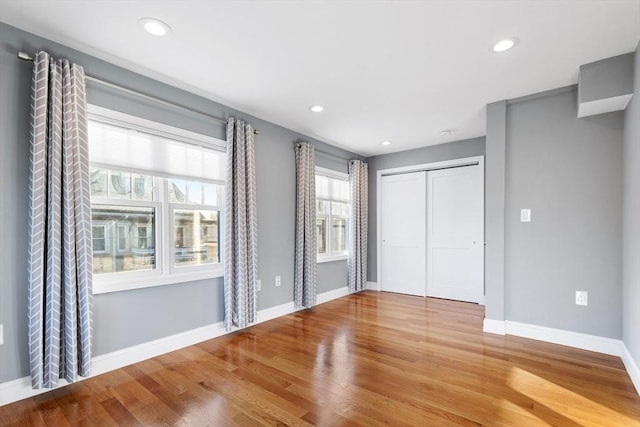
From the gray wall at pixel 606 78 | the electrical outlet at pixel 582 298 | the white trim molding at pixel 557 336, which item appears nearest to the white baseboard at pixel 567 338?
the white trim molding at pixel 557 336

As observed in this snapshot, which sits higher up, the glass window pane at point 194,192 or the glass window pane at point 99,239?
the glass window pane at point 194,192

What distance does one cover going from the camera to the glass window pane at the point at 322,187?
4777mm

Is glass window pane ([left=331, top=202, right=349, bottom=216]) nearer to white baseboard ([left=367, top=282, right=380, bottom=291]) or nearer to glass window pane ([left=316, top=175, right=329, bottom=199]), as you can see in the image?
glass window pane ([left=316, top=175, right=329, bottom=199])

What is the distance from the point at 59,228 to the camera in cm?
207

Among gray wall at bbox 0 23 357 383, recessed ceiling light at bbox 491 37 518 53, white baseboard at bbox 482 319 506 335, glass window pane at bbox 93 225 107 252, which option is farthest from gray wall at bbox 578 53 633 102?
glass window pane at bbox 93 225 107 252

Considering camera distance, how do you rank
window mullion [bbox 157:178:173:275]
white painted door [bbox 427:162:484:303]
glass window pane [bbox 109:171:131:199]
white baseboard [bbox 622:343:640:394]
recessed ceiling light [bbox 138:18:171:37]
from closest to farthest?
recessed ceiling light [bbox 138:18:171:37]
white baseboard [bbox 622:343:640:394]
glass window pane [bbox 109:171:131:199]
window mullion [bbox 157:178:173:275]
white painted door [bbox 427:162:484:303]

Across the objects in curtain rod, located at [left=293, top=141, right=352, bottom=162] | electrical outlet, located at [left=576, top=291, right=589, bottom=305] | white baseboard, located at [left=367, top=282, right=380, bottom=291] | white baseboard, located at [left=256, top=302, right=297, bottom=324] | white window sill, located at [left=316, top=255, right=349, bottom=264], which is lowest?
white baseboard, located at [left=367, top=282, right=380, bottom=291]

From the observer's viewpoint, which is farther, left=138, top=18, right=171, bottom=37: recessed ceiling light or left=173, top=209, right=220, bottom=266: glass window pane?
left=173, top=209, right=220, bottom=266: glass window pane

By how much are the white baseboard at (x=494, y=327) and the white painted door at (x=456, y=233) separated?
1328 millimetres

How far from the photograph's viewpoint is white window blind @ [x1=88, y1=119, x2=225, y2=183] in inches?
96.1

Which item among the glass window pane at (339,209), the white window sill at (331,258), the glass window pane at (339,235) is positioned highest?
the glass window pane at (339,209)

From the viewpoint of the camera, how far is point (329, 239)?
16.4ft

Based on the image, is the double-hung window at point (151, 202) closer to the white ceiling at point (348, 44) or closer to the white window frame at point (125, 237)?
the white window frame at point (125, 237)

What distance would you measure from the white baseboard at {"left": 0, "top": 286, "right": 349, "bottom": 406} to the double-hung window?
518 millimetres
